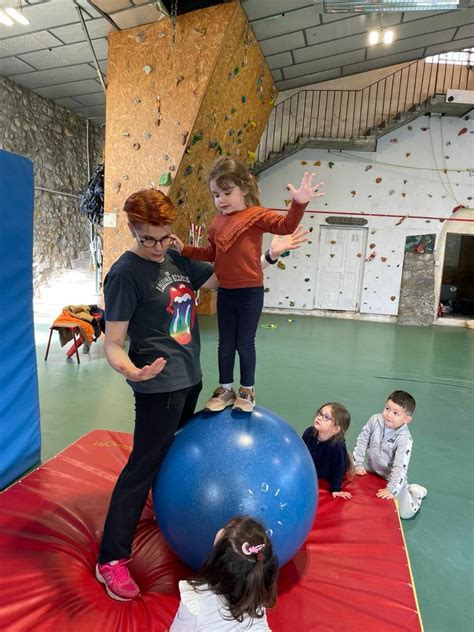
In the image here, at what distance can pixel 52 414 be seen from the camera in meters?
4.47

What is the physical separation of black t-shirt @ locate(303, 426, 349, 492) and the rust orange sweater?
4.16ft

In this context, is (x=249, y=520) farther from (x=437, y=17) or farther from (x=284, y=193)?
(x=284, y=193)

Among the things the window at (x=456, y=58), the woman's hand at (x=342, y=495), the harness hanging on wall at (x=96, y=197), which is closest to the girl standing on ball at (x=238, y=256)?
the woman's hand at (x=342, y=495)

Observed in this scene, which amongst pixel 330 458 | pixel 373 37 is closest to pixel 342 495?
pixel 330 458

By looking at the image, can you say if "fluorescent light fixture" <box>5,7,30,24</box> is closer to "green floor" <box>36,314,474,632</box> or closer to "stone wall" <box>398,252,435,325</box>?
"green floor" <box>36,314,474,632</box>

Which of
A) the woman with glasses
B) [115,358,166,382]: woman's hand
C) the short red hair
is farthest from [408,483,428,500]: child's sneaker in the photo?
the short red hair

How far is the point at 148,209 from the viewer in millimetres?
1964

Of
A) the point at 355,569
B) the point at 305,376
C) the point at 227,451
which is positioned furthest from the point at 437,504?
the point at 305,376

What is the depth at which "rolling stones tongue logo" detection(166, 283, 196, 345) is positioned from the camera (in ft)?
7.18

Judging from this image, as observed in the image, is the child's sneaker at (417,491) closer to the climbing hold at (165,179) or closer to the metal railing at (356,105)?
the climbing hold at (165,179)

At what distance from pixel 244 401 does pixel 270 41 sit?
25.5ft

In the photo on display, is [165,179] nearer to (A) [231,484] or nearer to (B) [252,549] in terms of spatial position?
Result: (A) [231,484]

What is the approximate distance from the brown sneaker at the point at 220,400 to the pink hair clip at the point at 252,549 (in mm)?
934

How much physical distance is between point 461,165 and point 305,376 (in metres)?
8.78
